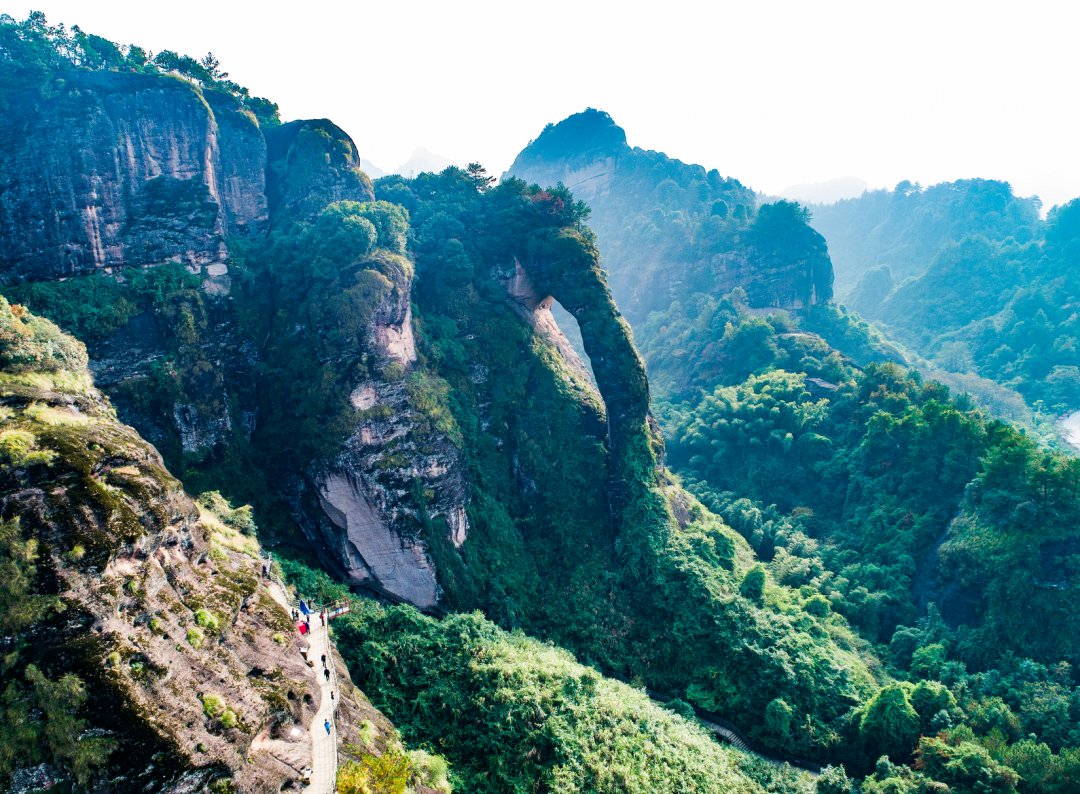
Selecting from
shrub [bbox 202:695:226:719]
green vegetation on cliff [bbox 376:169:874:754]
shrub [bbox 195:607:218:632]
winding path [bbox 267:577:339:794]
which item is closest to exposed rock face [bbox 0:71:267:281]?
green vegetation on cliff [bbox 376:169:874:754]

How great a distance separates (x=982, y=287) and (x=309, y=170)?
90.1 m

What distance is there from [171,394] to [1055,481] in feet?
159

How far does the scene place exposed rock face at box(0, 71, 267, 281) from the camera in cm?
3177

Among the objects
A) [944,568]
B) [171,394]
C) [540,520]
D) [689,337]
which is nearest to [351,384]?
[171,394]

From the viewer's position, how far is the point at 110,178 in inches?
1346

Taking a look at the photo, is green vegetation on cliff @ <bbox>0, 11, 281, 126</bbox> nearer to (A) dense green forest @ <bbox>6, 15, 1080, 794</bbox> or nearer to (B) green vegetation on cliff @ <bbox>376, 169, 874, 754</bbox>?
(A) dense green forest @ <bbox>6, 15, 1080, 794</bbox>

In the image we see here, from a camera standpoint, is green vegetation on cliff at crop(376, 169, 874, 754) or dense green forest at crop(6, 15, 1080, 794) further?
green vegetation on cliff at crop(376, 169, 874, 754)

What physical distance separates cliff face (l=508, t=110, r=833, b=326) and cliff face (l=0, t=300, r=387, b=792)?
70188mm

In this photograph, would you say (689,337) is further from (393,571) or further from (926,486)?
(393,571)

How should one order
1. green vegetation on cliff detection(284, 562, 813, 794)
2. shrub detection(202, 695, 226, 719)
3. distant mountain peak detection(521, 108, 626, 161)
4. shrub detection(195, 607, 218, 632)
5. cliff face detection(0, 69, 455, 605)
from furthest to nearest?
1. distant mountain peak detection(521, 108, 626, 161)
2. cliff face detection(0, 69, 455, 605)
3. green vegetation on cliff detection(284, 562, 813, 794)
4. shrub detection(195, 607, 218, 632)
5. shrub detection(202, 695, 226, 719)

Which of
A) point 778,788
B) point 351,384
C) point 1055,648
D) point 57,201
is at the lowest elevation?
point 778,788

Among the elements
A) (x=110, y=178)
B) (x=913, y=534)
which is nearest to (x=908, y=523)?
(x=913, y=534)

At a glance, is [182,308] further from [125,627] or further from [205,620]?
[125,627]

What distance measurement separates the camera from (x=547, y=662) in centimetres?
2708
